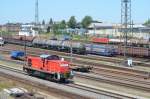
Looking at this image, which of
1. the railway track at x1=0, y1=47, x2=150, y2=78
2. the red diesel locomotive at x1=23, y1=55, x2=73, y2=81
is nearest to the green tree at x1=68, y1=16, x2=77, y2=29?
the railway track at x1=0, y1=47, x2=150, y2=78

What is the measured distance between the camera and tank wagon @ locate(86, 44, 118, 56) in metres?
57.9

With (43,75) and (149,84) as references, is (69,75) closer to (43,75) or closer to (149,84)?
(43,75)

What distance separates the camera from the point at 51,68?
1276 inches

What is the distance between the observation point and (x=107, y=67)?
140 ft

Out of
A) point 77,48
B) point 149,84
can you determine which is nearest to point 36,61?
point 149,84

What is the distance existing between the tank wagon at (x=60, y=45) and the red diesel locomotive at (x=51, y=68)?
1869 cm

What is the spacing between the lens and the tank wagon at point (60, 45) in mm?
61088

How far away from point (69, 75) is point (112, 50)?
27369 millimetres

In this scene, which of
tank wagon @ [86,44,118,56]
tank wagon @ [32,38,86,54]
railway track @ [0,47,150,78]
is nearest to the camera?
railway track @ [0,47,150,78]

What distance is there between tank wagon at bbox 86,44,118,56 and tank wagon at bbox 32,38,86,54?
140 centimetres

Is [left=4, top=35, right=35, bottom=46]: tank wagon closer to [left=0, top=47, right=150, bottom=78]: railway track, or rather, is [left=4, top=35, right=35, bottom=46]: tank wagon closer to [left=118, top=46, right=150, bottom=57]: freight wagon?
[left=118, top=46, right=150, bottom=57]: freight wagon

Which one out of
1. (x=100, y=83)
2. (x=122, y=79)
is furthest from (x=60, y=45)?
(x=100, y=83)

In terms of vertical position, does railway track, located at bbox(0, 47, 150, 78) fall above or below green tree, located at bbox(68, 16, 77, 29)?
below

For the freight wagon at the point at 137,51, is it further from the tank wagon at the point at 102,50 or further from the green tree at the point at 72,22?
the green tree at the point at 72,22
